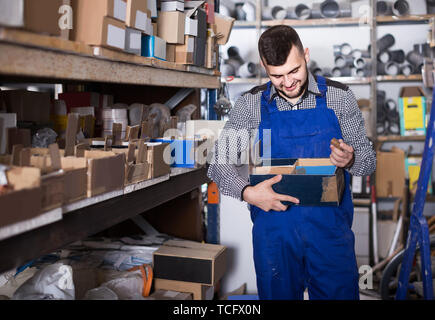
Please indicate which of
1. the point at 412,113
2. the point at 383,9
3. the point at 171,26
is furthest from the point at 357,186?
the point at 171,26

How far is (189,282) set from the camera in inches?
104

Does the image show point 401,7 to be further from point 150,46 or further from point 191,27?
point 150,46

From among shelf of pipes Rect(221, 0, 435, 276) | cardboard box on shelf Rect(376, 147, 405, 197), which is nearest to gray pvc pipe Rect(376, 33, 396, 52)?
shelf of pipes Rect(221, 0, 435, 276)

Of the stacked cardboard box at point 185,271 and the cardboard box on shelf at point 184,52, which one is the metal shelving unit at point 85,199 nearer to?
the cardboard box on shelf at point 184,52

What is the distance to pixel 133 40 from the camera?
2.04m

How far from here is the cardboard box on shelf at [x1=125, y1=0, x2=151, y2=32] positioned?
197 centimetres

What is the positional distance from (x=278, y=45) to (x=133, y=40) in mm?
625

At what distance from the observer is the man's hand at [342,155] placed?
1.82 metres

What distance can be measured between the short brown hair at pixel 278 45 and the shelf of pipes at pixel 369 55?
8.15ft

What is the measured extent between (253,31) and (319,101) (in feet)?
9.78

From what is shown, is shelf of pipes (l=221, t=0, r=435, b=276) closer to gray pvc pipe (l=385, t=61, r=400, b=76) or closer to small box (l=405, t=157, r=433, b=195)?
gray pvc pipe (l=385, t=61, r=400, b=76)

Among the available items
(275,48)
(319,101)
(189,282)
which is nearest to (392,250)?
(189,282)

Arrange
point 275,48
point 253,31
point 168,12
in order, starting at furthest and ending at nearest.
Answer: point 253,31 < point 168,12 < point 275,48
